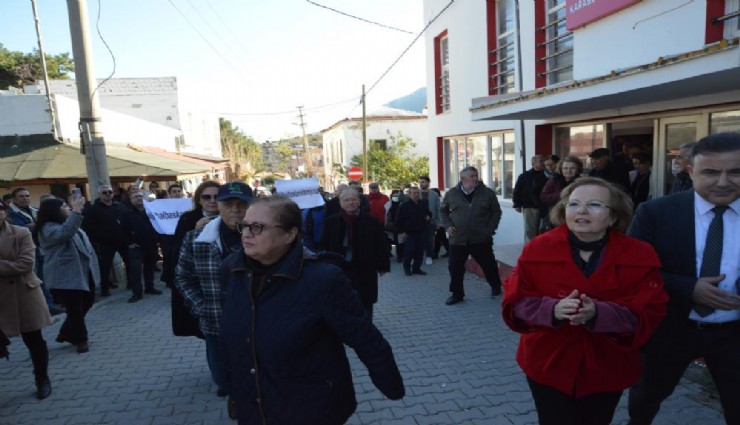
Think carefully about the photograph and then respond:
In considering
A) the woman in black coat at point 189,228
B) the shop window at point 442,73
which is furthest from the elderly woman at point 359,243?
the shop window at point 442,73

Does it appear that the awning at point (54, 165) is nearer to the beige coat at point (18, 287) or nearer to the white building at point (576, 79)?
the beige coat at point (18, 287)

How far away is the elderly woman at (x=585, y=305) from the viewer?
207 centimetres

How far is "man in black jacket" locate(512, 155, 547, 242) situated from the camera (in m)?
7.20

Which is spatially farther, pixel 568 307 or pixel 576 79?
pixel 576 79

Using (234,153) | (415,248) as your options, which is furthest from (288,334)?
(234,153)

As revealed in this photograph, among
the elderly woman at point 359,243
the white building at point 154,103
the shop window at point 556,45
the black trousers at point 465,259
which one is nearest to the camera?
the elderly woman at point 359,243

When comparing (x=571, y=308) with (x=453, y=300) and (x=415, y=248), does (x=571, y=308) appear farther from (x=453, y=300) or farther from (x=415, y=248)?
(x=415, y=248)

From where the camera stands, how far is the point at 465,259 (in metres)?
6.47

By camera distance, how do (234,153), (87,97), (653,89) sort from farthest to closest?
(234,153) < (87,97) < (653,89)

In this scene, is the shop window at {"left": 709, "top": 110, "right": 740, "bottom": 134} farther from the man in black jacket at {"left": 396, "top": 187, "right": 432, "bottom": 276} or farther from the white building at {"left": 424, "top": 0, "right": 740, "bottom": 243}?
the man in black jacket at {"left": 396, "top": 187, "right": 432, "bottom": 276}

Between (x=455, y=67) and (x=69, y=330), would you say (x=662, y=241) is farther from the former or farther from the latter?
(x=455, y=67)

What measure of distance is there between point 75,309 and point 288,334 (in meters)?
4.28

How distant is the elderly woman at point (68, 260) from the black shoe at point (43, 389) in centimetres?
107

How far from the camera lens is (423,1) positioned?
44.5 ft
